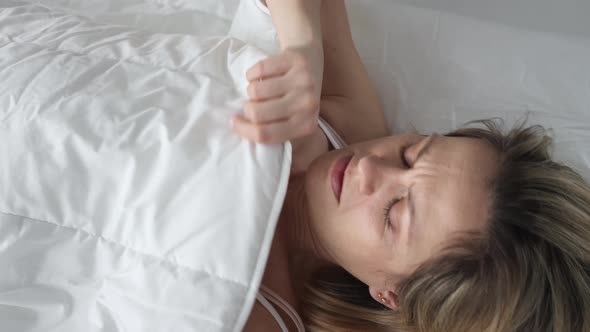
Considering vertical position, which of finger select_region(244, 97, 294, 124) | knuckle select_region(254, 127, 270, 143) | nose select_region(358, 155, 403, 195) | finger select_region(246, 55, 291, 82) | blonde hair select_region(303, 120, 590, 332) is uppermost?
finger select_region(246, 55, 291, 82)

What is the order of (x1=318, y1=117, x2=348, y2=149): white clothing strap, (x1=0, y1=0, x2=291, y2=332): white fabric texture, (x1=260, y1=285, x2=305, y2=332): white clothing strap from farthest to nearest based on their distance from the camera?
1. (x1=318, y1=117, x2=348, y2=149): white clothing strap
2. (x1=260, y1=285, x2=305, y2=332): white clothing strap
3. (x1=0, y1=0, x2=291, y2=332): white fabric texture

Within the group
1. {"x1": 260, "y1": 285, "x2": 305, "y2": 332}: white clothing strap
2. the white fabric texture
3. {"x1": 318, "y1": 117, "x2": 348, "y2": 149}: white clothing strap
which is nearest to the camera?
the white fabric texture

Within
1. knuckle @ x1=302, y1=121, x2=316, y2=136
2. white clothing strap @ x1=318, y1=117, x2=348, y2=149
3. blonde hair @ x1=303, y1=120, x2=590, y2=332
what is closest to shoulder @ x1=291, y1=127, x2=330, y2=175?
white clothing strap @ x1=318, y1=117, x2=348, y2=149

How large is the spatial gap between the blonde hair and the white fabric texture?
240mm

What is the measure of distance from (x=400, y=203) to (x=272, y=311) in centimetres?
22

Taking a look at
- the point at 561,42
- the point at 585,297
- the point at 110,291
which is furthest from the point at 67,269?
the point at 561,42

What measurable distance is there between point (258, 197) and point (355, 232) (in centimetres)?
15

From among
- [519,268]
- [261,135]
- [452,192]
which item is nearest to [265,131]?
[261,135]

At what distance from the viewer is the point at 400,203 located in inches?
27.5

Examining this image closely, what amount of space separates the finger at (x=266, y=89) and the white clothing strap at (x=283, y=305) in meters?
0.26

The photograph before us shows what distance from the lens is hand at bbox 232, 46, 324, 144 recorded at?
2.16ft

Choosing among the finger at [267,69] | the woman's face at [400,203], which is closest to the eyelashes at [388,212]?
the woman's face at [400,203]

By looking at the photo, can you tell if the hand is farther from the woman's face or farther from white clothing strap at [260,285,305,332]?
white clothing strap at [260,285,305,332]

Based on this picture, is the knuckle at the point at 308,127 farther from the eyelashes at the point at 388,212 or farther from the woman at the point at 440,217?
the eyelashes at the point at 388,212
